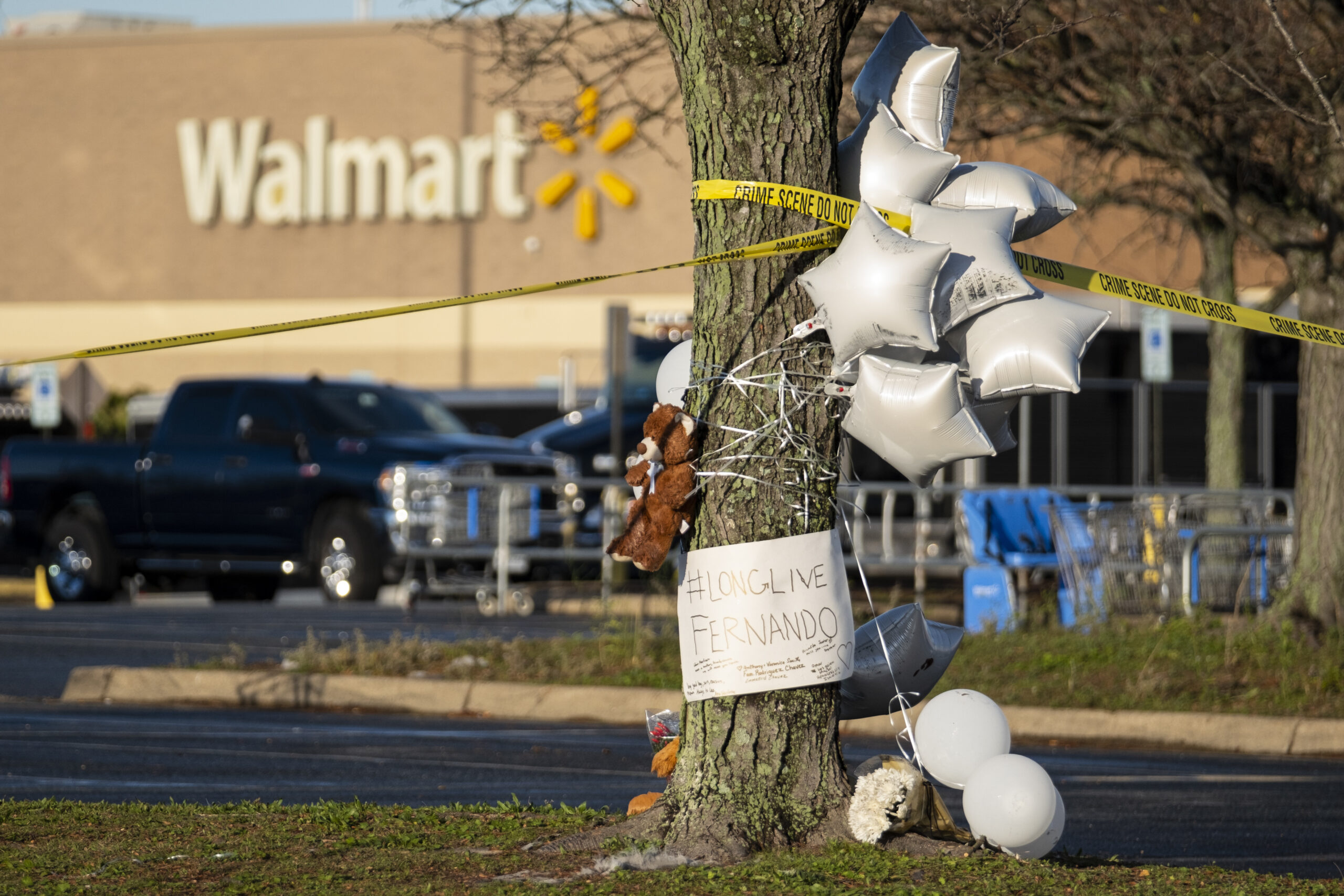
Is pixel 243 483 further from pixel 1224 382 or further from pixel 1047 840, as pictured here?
pixel 1047 840

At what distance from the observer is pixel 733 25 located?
4.91 metres

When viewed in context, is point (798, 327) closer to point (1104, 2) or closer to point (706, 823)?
point (706, 823)

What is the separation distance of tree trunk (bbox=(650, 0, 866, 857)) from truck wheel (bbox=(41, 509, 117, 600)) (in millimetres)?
15410

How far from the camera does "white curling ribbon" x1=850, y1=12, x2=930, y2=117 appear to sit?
522cm

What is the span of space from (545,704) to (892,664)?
19.6 feet

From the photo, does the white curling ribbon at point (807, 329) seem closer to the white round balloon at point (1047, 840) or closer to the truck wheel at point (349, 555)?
the white round balloon at point (1047, 840)

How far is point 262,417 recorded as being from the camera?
18281mm

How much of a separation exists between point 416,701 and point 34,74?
1442 inches

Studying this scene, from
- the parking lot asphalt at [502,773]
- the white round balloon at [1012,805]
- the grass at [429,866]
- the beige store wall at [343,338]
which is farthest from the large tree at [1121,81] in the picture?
the beige store wall at [343,338]

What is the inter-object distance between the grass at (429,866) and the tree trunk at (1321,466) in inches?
251

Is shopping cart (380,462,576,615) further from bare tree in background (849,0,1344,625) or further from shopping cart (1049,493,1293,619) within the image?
bare tree in background (849,0,1344,625)

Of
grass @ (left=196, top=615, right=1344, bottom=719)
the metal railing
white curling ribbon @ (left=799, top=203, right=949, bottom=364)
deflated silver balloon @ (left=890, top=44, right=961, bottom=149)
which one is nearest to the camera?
white curling ribbon @ (left=799, top=203, right=949, bottom=364)

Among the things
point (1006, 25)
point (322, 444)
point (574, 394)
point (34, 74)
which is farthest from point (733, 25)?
point (34, 74)

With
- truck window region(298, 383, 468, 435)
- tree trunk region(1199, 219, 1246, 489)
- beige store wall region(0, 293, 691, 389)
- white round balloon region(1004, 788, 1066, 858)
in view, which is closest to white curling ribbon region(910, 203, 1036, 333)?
white round balloon region(1004, 788, 1066, 858)
